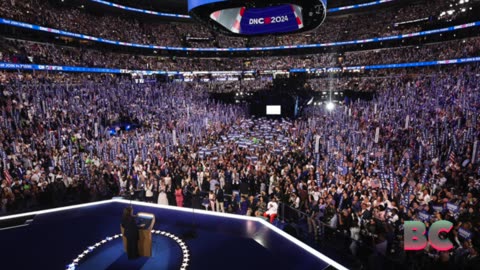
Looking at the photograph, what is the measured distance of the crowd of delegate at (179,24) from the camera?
94.0ft

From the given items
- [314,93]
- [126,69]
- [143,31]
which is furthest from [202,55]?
[314,93]

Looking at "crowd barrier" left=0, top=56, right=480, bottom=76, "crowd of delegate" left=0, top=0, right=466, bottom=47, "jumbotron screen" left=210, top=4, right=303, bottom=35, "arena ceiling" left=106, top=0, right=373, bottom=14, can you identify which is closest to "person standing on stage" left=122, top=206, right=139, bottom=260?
"jumbotron screen" left=210, top=4, right=303, bottom=35

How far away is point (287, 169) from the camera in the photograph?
499 inches

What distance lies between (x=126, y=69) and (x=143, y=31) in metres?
9.77

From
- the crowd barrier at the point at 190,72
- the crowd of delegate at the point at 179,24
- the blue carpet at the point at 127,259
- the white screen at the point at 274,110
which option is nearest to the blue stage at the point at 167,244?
the blue carpet at the point at 127,259

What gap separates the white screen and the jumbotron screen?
2864cm

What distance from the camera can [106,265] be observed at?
211 inches

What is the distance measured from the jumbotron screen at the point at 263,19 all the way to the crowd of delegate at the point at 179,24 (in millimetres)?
26930

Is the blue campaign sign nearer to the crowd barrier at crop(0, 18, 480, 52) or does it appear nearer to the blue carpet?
the blue carpet

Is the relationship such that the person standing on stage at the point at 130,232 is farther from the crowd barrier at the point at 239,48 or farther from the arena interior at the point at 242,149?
the crowd barrier at the point at 239,48

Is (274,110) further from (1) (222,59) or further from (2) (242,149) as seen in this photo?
(2) (242,149)

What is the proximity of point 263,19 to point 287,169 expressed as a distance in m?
8.02

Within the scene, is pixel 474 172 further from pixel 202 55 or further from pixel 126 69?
→ pixel 202 55

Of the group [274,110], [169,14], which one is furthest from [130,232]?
[169,14]
